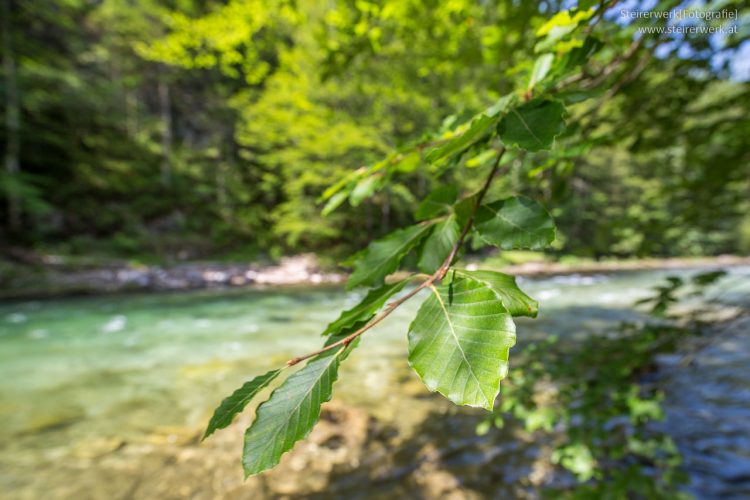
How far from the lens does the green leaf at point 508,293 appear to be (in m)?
0.52

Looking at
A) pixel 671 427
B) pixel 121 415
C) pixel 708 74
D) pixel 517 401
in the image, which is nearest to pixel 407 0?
pixel 708 74

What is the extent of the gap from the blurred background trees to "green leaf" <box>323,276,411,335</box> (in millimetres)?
339

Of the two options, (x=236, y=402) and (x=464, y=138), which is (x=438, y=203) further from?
(x=236, y=402)

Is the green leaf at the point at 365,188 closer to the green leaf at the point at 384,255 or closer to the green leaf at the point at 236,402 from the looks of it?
the green leaf at the point at 384,255

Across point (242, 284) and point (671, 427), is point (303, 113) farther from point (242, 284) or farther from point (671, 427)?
point (671, 427)

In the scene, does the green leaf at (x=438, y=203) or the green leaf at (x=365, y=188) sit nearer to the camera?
the green leaf at (x=438, y=203)

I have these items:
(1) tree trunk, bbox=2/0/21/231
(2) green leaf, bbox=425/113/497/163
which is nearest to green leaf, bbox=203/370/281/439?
(2) green leaf, bbox=425/113/497/163

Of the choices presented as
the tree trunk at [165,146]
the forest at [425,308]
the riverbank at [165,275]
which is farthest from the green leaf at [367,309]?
the tree trunk at [165,146]

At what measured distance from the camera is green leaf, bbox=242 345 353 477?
0.46 metres

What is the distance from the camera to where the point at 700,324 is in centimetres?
206

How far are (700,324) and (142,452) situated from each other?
3.95 metres

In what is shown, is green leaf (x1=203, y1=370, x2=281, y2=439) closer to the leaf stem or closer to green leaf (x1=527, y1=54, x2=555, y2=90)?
the leaf stem

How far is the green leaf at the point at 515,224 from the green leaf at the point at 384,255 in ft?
0.36

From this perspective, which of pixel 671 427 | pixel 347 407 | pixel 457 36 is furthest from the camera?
pixel 347 407
